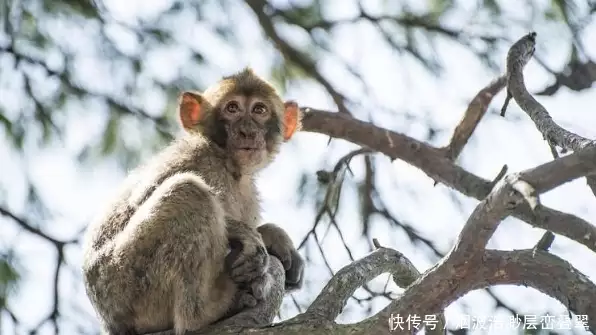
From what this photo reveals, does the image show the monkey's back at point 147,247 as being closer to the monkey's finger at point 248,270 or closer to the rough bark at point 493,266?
the monkey's finger at point 248,270

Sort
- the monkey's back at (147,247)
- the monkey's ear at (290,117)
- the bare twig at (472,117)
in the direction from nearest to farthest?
the monkey's back at (147,247) → the monkey's ear at (290,117) → the bare twig at (472,117)

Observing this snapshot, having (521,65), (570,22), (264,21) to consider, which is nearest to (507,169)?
(521,65)

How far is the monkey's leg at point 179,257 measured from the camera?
4434 mm

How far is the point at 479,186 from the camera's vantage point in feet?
21.2

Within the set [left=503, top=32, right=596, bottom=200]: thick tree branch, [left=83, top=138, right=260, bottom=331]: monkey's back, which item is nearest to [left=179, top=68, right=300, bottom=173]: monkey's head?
[left=83, top=138, right=260, bottom=331]: monkey's back

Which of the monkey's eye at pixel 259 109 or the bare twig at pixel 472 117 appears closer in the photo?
the monkey's eye at pixel 259 109

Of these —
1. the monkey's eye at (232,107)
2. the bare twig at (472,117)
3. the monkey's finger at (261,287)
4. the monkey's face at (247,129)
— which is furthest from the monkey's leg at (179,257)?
the bare twig at (472,117)

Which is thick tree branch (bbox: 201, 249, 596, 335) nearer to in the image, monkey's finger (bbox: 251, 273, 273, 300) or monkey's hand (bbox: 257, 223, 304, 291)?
monkey's finger (bbox: 251, 273, 273, 300)

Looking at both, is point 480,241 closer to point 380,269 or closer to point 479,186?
point 380,269

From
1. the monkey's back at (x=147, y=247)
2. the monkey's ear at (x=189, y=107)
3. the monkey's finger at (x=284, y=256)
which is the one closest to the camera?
the monkey's back at (x=147, y=247)

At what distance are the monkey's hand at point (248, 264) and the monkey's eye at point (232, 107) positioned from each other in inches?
43.9

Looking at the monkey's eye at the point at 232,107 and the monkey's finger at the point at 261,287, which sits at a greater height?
the monkey's eye at the point at 232,107

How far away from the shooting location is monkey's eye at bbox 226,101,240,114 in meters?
5.61

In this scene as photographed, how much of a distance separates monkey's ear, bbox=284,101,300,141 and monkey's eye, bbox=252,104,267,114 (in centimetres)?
34
